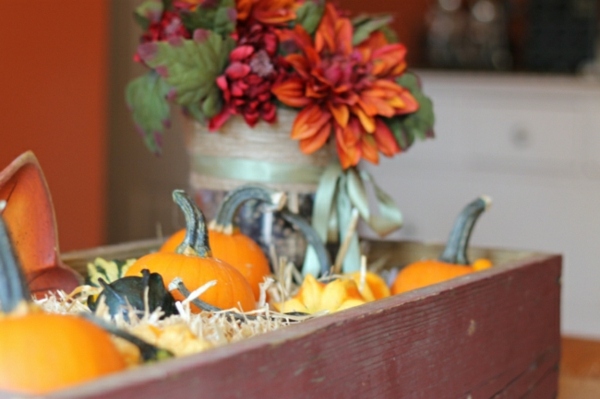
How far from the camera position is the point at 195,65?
949mm

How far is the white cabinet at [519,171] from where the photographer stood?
2.69 meters

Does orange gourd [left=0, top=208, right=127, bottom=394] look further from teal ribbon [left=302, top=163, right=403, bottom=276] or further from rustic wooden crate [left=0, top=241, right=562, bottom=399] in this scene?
teal ribbon [left=302, top=163, right=403, bottom=276]

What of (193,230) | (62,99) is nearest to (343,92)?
(193,230)

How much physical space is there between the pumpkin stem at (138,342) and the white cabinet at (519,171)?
2.27 meters

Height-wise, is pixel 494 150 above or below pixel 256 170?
below

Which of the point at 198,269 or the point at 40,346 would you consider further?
the point at 198,269

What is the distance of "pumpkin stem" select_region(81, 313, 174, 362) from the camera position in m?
0.53

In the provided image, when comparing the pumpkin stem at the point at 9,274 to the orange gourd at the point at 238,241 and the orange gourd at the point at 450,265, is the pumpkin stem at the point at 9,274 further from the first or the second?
the orange gourd at the point at 450,265

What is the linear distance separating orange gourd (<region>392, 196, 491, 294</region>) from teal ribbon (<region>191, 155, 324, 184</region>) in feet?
0.55

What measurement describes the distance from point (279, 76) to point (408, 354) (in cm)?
40

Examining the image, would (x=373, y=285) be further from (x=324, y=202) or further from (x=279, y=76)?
(x=279, y=76)

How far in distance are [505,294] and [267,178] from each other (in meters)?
0.31

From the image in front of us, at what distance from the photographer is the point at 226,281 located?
75 cm

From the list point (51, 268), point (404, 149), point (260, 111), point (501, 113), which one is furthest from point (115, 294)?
point (501, 113)
